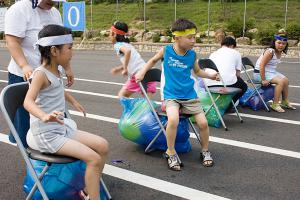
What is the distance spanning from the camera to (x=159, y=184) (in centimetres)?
372

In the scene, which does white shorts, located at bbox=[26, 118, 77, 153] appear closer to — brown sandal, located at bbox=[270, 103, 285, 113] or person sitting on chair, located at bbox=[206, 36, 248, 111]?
person sitting on chair, located at bbox=[206, 36, 248, 111]

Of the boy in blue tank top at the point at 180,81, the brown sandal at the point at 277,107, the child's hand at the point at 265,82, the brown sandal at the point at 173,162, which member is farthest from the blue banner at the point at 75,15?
the brown sandal at the point at 173,162

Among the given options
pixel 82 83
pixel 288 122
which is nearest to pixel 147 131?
pixel 288 122

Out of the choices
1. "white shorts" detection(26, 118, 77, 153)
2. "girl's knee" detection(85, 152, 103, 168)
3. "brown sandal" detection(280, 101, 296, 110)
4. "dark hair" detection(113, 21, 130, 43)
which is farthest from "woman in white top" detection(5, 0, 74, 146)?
"brown sandal" detection(280, 101, 296, 110)

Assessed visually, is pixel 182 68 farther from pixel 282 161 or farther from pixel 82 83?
pixel 82 83

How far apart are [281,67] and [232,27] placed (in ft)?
23.2

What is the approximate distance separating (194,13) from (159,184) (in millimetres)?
19282

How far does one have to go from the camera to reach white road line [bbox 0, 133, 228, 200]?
3475 millimetres

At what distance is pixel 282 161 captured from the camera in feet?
14.2

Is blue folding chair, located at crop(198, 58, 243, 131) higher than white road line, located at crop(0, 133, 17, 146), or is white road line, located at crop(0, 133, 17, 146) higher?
blue folding chair, located at crop(198, 58, 243, 131)

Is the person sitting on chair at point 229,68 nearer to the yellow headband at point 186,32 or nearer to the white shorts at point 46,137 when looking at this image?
the yellow headband at point 186,32

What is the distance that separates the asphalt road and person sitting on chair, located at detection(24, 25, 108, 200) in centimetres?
66

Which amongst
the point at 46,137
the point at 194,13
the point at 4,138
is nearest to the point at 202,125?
the point at 46,137

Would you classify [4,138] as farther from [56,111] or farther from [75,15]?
[75,15]
